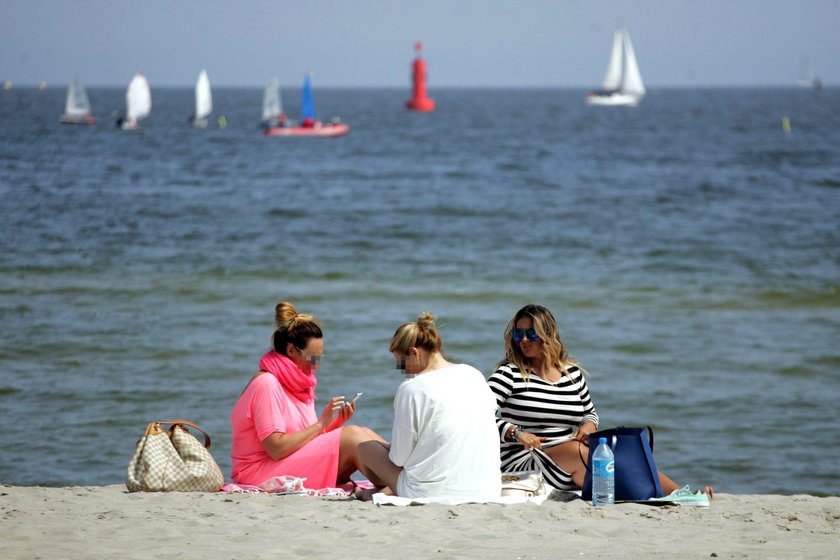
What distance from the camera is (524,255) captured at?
17453 mm

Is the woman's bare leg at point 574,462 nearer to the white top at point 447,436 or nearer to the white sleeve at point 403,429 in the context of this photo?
the white top at point 447,436

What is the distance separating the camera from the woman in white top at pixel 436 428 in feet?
15.2

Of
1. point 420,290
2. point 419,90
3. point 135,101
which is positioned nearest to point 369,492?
point 420,290

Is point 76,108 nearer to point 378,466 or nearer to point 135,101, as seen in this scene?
point 135,101

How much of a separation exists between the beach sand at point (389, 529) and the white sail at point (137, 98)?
54181 mm

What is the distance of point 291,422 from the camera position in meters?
5.20

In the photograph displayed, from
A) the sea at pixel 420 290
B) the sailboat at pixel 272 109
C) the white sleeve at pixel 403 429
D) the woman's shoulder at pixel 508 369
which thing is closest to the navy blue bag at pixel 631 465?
the woman's shoulder at pixel 508 369

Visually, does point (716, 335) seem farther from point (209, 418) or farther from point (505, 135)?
point (505, 135)

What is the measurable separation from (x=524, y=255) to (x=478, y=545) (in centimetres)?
1336

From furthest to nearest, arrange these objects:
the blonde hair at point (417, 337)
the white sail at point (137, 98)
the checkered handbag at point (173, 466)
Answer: the white sail at point (137, 98)
the checkered handbag at point (173, 466)
the blonde hair at point (417, 337)

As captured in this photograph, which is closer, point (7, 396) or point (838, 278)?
point (7, 396)

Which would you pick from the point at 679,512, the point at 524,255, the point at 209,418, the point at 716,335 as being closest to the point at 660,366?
the point at 716,335

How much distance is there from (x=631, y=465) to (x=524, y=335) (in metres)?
0.75

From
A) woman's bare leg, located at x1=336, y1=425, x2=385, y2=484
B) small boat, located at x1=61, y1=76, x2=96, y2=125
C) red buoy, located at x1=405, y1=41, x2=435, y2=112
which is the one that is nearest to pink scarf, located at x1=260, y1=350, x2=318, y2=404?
woman's bare leg, located at x1=336, y1=425, x2=385, y2=484
